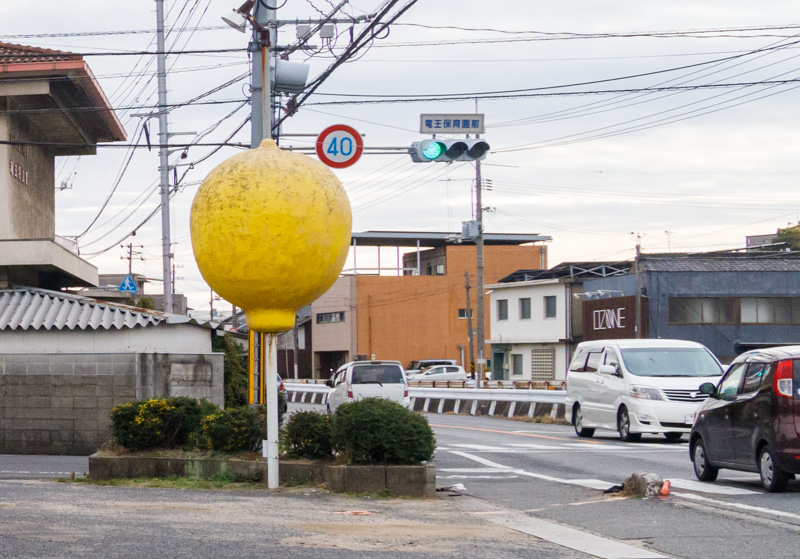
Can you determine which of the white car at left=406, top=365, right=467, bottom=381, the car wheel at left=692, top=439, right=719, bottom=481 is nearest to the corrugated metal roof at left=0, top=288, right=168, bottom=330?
the car wheel at left=692, top=439, right=719, bottom=481

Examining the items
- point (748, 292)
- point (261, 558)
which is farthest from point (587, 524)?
point (748, 292)

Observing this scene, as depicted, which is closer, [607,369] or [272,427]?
[272,427]

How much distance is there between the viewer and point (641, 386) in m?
20.4

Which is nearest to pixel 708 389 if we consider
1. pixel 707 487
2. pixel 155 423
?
pixel 707 487

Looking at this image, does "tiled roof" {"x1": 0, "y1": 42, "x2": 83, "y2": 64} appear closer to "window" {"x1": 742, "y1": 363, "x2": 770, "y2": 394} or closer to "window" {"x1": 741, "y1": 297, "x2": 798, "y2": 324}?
"window" {"x1": 742, "y1": 363, "x2": 770, "y2": 394}

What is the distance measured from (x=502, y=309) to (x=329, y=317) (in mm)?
15795

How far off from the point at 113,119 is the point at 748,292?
33.6 m

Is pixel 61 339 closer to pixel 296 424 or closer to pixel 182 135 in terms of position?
pixel 296 424

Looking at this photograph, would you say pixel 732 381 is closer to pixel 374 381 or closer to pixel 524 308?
pixel 374 381

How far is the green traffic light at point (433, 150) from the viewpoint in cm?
1781

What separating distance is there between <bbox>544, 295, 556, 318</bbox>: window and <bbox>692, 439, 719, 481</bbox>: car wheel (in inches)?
1746

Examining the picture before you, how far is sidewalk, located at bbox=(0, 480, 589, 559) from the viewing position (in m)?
7.73

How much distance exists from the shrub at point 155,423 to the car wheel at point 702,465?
6.64m

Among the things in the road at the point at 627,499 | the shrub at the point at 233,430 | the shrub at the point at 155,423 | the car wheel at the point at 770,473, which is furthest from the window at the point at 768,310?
the shrub at the point at 233,430
